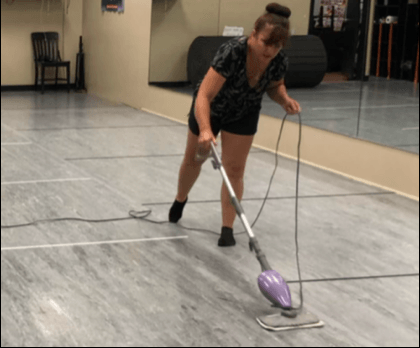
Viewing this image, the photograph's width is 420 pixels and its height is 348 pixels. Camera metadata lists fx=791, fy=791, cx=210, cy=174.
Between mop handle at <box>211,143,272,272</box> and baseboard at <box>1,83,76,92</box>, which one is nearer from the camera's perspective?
mop handle at <box>211,143,272,272</box>

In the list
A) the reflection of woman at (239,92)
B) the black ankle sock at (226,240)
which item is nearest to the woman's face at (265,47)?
the reflection of woman at (239,92)

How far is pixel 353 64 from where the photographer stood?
1.43 metres

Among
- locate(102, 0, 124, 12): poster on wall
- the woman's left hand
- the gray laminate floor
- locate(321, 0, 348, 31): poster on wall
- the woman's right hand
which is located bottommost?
the gray laminate floor

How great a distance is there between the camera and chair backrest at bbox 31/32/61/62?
26.9 inches

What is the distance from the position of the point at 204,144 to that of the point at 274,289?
12cm

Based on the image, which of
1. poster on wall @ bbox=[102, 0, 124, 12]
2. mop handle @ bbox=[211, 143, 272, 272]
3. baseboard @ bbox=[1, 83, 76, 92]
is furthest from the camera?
baseboard @ bbox=[1, 83, 76, 92]

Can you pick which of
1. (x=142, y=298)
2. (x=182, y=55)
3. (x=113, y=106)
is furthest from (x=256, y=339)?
(x=113, y=106)

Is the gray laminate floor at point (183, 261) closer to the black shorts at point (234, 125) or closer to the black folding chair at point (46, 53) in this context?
the black folding chair at point (46, 53)

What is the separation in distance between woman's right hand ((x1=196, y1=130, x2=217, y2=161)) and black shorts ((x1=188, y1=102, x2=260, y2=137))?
0.8 inches

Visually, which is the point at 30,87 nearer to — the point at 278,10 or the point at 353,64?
the point at 278,10

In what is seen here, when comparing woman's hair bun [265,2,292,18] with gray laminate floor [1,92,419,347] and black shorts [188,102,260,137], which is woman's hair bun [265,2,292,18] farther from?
gray laminate floor [1,92,419,347]

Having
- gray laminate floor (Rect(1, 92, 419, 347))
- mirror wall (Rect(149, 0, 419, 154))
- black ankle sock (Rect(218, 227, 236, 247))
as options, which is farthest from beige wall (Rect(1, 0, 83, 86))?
black ankle sock (Rect(218, 227, 236, 247))

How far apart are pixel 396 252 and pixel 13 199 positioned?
253 cm

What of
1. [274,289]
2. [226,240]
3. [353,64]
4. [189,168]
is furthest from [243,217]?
[226,240]
